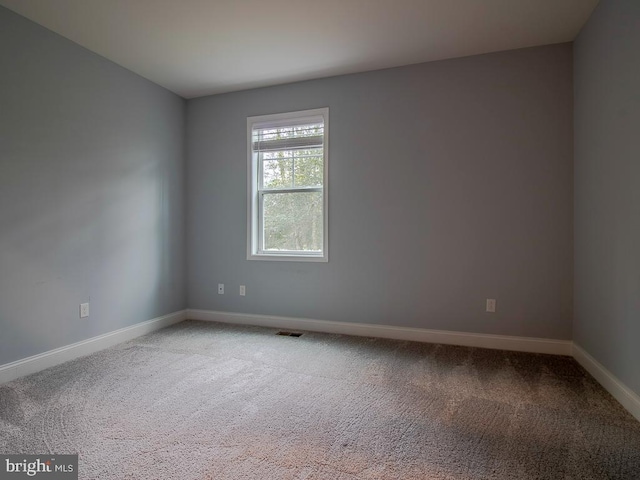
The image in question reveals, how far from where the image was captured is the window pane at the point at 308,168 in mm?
3654

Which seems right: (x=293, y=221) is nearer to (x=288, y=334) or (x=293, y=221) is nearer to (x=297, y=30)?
(x=288, y=334)

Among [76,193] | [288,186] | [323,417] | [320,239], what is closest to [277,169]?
[288,186]

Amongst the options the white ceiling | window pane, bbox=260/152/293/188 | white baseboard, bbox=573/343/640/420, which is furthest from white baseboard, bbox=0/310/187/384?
white baseboard, bbox=573/343/640/420

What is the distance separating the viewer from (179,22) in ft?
8.59

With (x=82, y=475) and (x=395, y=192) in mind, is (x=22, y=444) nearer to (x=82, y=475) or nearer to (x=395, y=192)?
(x=82, y=475)

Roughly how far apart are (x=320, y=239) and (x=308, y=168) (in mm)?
784

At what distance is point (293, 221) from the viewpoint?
3.79m

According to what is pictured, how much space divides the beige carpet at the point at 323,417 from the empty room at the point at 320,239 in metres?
0.02

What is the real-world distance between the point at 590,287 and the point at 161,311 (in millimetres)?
4017

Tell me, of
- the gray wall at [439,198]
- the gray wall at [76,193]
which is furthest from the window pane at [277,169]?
the gray wall at [76,193]

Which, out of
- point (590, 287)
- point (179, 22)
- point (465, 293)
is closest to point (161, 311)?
point (179, 22)

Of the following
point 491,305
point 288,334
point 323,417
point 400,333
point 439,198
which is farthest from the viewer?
point 288,334

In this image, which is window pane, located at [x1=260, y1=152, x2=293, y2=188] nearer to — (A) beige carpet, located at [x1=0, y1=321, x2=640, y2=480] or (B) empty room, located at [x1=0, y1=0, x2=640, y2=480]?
(B) empty room, located at [x1=0, y1=0, x2=640, y2=480]

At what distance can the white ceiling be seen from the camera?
7.92ft
